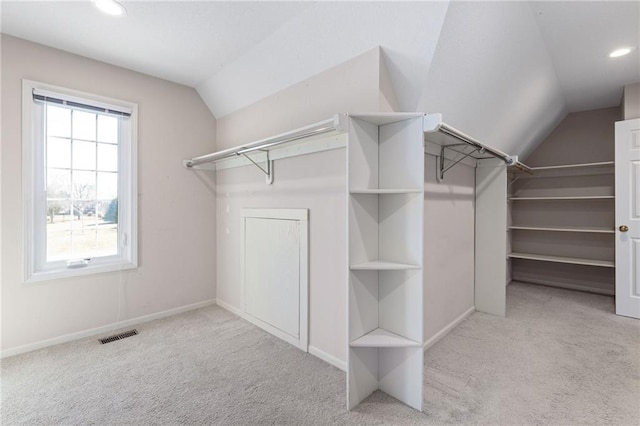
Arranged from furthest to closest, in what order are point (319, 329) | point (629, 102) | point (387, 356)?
point (629, 102) → point (319, 329) → point (387, 356)

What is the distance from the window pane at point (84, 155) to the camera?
2.68 meters

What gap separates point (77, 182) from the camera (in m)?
2.69

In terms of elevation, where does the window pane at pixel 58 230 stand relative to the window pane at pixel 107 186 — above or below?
below

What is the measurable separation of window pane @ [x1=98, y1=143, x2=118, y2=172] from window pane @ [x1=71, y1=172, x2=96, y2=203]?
0.40 feet

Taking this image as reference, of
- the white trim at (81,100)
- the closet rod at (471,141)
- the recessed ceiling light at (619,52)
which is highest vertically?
the recessed ceiling light at (619,52)

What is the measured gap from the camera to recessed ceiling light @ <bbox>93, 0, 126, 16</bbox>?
194 cm

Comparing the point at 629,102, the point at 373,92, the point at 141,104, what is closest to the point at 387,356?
the point at 373,92

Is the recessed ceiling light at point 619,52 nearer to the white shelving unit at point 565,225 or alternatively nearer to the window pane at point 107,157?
the white shelving unit at point 565,225

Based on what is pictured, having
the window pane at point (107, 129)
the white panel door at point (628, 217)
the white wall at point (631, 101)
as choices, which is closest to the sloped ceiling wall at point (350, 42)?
the window pane at point (107, 129)

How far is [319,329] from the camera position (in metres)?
2.33

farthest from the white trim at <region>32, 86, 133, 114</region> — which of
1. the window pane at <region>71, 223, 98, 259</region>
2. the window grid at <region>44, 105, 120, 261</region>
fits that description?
the window pane at <region>71, 223, 98, 259</region>

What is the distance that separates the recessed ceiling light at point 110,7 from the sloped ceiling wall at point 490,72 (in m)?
2.11

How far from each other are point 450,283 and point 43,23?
3.90m

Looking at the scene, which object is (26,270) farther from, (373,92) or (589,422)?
(589,422)
